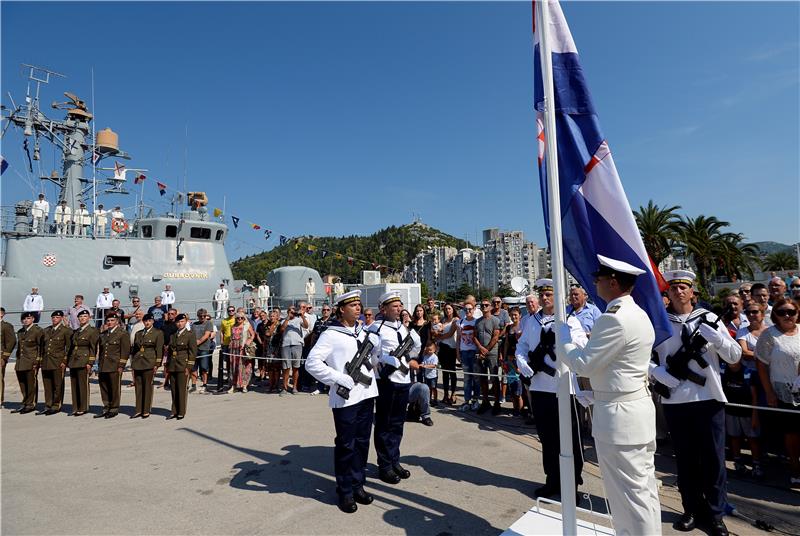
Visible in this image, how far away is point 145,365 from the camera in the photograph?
7.40 meters

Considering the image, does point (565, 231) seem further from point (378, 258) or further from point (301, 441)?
point (378, 258)

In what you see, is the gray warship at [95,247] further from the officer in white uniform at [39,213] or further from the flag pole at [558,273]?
the flag pole at [558,273]

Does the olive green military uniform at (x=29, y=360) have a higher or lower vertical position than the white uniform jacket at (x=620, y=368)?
lower

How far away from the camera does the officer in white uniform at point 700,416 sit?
3227mm

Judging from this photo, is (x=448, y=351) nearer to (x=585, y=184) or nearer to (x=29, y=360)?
(x=585, y=184)

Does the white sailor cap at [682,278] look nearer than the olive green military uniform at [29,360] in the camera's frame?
Yes

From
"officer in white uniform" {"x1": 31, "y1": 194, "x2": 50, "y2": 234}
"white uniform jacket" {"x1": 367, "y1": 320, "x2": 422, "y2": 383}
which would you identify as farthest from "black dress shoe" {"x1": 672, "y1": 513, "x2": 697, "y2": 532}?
"officer in white uniform" {"x1": 31, "y1": 194, "x2": 50, "y2": 234}

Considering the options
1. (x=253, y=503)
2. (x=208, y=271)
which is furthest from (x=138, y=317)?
(x=253, y=503)

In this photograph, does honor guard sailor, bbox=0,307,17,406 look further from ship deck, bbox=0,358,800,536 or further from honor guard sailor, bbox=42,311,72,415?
ship deck, bbox=0,358,800,536

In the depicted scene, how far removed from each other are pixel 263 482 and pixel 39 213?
16732mm

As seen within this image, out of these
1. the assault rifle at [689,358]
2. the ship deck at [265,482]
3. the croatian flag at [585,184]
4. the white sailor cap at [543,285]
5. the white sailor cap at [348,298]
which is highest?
the croatian flag at [585,184]

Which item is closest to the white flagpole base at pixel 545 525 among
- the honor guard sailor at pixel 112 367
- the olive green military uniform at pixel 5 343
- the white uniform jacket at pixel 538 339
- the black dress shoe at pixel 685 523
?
the black dress shoe at pixel 685 523

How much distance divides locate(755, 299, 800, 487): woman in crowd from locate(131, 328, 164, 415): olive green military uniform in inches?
350

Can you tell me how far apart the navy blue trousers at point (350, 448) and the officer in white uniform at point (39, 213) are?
17.3 meters
